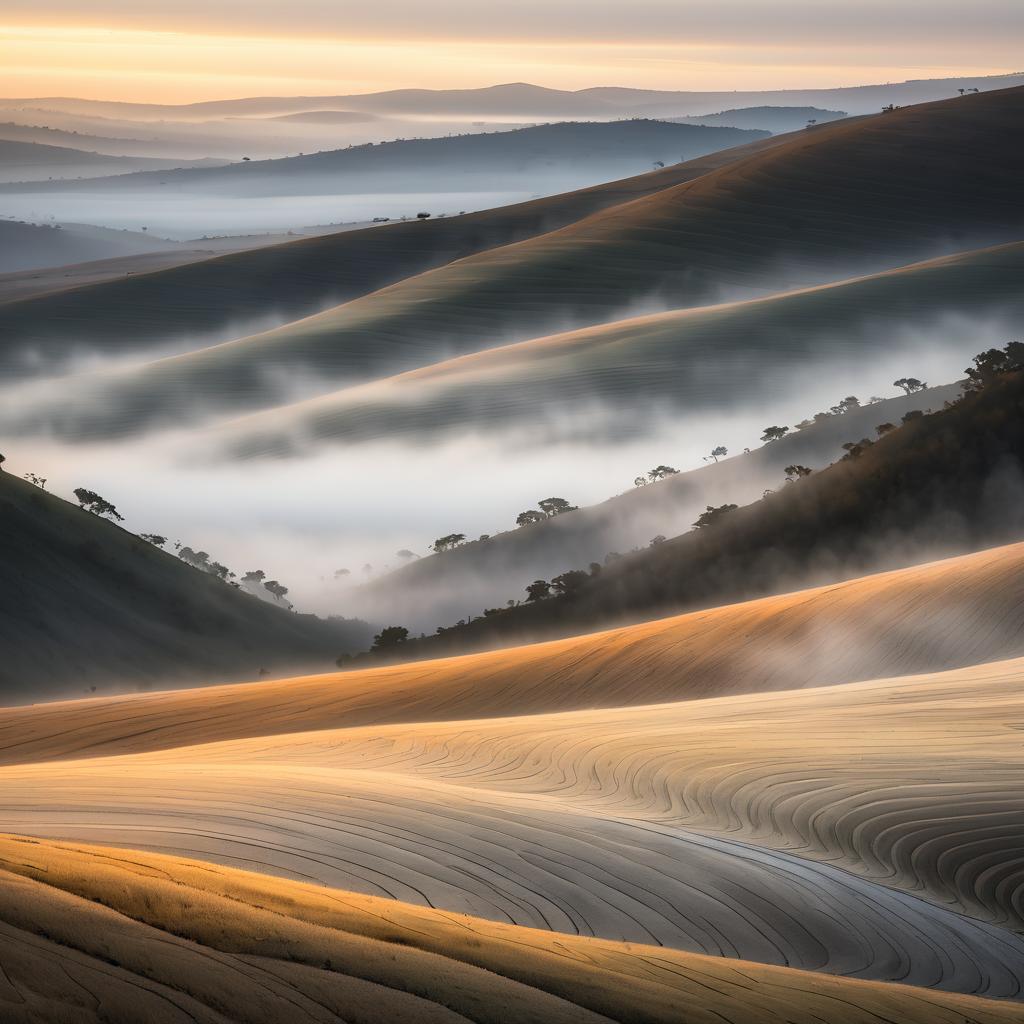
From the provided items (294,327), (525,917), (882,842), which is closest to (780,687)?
(882,842)

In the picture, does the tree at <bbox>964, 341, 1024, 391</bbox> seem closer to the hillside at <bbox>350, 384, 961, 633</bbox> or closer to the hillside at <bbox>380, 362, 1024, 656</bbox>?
the hillside at <bbox>380, 362, 1024, 656</bbox>

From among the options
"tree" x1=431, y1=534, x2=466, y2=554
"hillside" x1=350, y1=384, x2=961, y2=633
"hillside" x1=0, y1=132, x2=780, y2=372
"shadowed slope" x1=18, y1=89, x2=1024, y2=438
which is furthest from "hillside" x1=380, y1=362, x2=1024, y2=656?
"hillside" x1=0, y1=132, x2=780, y2=372

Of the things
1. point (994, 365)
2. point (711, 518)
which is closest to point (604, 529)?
point (711, 518)

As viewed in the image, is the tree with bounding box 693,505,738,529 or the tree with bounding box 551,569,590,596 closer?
the tree with bounding box 693,505,738,529

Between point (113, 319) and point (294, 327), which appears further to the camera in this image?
point (113, 319)

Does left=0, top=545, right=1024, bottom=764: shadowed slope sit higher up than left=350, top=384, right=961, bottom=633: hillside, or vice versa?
left=350, top=384, right=961, bottom=633: hillside

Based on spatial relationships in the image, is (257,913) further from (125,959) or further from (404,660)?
(404,660)

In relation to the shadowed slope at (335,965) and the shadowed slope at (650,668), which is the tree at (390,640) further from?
the shadowed slope at (335,965)

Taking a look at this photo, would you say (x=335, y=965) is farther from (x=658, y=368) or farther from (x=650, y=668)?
(x=658, y=368)
